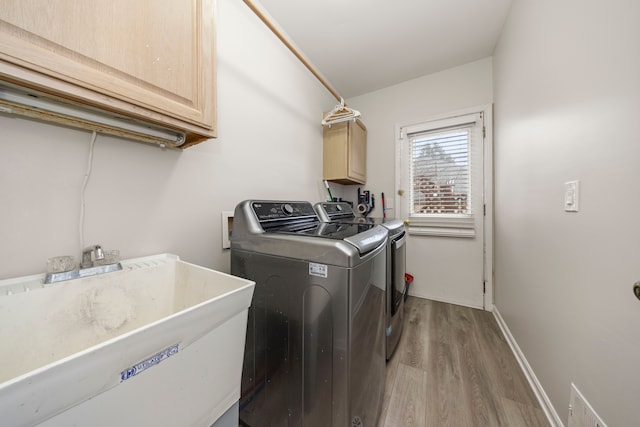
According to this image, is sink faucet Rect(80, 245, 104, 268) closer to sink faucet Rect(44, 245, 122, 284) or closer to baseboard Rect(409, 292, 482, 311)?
sink faucet Rect(44, 245, 122, 284)

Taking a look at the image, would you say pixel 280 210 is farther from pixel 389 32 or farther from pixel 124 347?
pixel 389 32

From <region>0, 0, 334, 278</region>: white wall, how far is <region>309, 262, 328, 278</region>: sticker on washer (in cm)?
72

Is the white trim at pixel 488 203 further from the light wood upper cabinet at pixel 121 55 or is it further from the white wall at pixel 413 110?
the light wood upper cabinet at pixel 121 55

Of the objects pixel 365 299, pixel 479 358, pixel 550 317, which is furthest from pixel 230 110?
pixel 479 358

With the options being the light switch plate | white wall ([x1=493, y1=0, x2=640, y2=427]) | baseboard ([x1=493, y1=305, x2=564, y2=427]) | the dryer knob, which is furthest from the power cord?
baseboard ([x1=493, y1=305, x2=564, y2=427])

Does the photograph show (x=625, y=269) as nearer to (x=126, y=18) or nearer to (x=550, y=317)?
(x=550, y=317)

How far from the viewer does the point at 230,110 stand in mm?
1375

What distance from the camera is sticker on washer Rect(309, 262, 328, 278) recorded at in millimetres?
818

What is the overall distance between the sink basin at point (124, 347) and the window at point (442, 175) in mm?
2338

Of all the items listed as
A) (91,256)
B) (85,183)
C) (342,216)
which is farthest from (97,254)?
(342,216)

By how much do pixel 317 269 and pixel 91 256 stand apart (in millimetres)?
829

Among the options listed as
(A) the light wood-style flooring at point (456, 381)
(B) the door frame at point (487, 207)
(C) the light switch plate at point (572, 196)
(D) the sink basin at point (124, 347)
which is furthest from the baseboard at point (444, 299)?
(D) the sink basin at point (124, 347)

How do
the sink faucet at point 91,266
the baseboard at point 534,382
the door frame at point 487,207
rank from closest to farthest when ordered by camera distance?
the sink faucet at point 91,266 → the baseboard at point 534,382 → the door frame at point 487,207

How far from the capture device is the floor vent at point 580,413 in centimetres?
78
